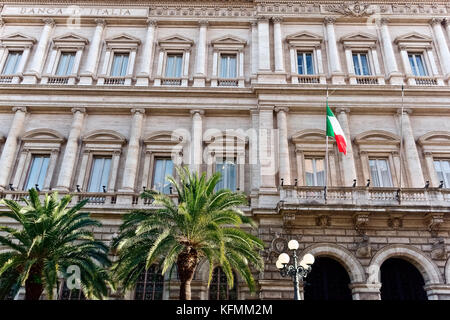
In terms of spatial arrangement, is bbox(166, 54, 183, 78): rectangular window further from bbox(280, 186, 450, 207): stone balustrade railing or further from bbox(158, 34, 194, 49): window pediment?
bbox(280, 186, 450, 207): stone balustrade railing

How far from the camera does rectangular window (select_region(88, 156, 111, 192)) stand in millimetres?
18562

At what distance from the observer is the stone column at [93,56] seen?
828 inches

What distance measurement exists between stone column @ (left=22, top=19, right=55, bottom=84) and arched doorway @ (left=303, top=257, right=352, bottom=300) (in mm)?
18784

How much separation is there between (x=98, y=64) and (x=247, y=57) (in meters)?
9.26

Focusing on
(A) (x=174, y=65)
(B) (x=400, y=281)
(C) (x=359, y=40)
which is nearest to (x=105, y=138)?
(A) (x=174, y=65)

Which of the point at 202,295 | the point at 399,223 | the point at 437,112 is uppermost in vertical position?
the point at 437,112

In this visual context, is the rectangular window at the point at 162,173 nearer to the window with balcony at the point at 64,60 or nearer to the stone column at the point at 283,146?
the stone column at the point at 283,146

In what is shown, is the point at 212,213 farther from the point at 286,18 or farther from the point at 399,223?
the point at 286,18

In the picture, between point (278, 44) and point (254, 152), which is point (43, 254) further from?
point (278, 44)

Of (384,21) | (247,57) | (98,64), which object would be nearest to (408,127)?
(384,21)

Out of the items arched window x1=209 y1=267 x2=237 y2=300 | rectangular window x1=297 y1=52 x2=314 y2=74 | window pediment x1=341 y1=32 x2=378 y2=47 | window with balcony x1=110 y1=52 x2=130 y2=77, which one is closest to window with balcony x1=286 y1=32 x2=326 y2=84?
rectangular window x1=297 y1=52 x2=314 y2=74

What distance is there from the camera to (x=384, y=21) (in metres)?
22.6

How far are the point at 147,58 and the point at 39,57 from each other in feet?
21.8

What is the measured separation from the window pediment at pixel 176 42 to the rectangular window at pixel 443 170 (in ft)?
51.9
